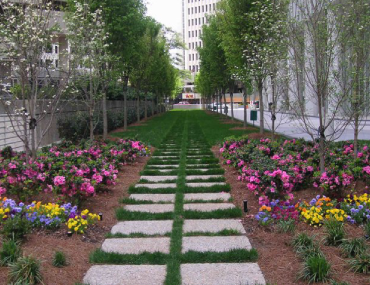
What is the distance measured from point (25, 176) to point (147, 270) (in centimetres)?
337

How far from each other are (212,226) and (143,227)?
911mm

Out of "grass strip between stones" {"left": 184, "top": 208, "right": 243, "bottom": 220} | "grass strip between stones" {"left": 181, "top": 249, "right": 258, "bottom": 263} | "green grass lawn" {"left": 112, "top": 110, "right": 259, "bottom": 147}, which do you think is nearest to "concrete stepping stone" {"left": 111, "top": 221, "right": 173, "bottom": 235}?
"grass strip between stones" {"left": 184, "top": 208, "right": 243, "bottom": 220}

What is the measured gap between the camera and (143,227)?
5.46 metres

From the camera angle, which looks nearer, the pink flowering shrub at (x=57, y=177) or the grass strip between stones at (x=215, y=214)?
the grass strip between stones at (x=215, y=214)

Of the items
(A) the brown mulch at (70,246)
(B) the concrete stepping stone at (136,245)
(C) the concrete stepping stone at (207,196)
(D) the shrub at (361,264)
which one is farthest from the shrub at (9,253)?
(C) the concrete stepping stone at (207,196)

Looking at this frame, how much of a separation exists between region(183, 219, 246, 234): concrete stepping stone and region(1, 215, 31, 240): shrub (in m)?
1.92

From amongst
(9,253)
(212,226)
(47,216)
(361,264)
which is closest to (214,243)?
(212,226)

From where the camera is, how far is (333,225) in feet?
15.3

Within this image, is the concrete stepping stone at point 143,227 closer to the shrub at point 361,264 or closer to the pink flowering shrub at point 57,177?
the pink flowering shrub at point 57,177

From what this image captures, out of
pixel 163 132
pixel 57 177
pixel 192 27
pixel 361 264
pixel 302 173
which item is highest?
pixel 192 27

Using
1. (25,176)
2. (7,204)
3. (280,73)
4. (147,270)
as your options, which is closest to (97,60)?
(280,73)

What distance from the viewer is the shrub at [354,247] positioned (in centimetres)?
413

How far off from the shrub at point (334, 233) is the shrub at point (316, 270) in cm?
77

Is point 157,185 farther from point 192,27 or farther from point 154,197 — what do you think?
point 192,27
